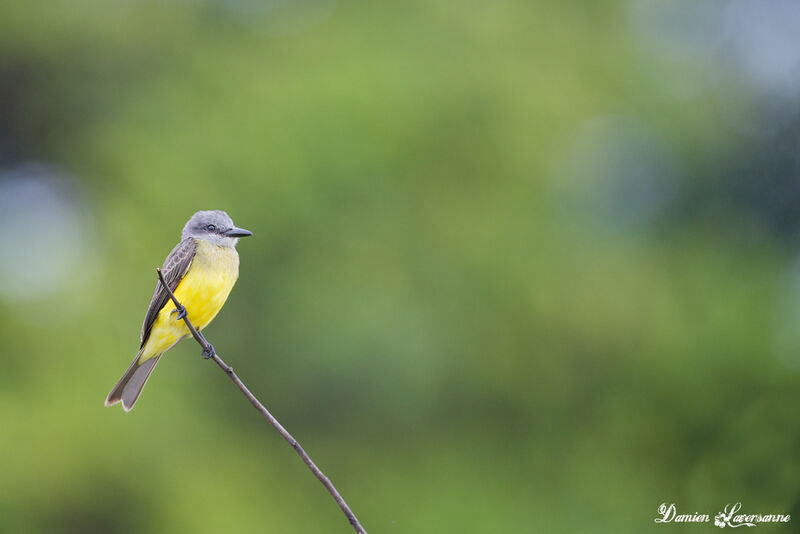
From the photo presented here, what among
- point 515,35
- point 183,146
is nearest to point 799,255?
point 515,35

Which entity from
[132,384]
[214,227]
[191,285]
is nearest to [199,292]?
[191,285]

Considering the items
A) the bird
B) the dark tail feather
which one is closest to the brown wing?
the bird

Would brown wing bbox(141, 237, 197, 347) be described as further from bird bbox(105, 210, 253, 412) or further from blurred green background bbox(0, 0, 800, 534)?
blurred green background bbox(0, 0, 800, 534)

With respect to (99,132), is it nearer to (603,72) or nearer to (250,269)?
(250,269)

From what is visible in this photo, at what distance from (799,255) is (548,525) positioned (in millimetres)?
3784

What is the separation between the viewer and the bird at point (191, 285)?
156 inches
